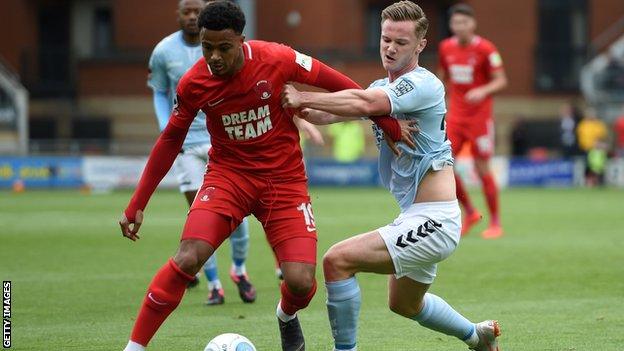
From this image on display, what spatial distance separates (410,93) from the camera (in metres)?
7.12

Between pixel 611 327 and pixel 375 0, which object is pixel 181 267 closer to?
pixel 611 327

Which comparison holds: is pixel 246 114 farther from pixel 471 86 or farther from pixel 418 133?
pixel 471 86

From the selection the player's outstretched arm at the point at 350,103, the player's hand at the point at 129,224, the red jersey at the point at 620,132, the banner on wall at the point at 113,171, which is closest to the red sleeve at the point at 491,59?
the player's outstretched arm at the point at 350,103

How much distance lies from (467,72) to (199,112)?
5.98 m

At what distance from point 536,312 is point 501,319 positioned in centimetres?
47

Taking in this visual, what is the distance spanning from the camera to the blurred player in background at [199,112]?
1073cm

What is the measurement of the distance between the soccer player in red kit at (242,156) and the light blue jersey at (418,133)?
0.57 meters

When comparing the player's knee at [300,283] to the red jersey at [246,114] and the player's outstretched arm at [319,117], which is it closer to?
the red jersey at [246,114]

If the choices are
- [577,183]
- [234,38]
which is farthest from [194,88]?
[577,183]

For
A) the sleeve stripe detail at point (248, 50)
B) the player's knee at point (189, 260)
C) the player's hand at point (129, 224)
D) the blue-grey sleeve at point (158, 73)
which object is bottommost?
the player's knee at point (189, 260)

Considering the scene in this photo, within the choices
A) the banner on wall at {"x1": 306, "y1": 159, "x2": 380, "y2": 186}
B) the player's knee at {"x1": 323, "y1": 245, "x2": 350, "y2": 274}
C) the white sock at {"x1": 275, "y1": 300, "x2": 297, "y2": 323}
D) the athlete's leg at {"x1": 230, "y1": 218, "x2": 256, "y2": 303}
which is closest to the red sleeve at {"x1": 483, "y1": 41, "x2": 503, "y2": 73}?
the athlete's leg at {"x1": 230, "y1": 218, "x2": 256, "y2": 303}

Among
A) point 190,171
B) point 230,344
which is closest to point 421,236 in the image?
point 230,344

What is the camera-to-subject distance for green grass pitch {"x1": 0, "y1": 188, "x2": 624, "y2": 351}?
343 inches

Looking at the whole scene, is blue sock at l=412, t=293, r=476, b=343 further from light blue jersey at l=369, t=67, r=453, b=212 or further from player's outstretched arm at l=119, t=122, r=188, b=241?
player's outstretched arm at l=119, t=122, r=188, b=241
